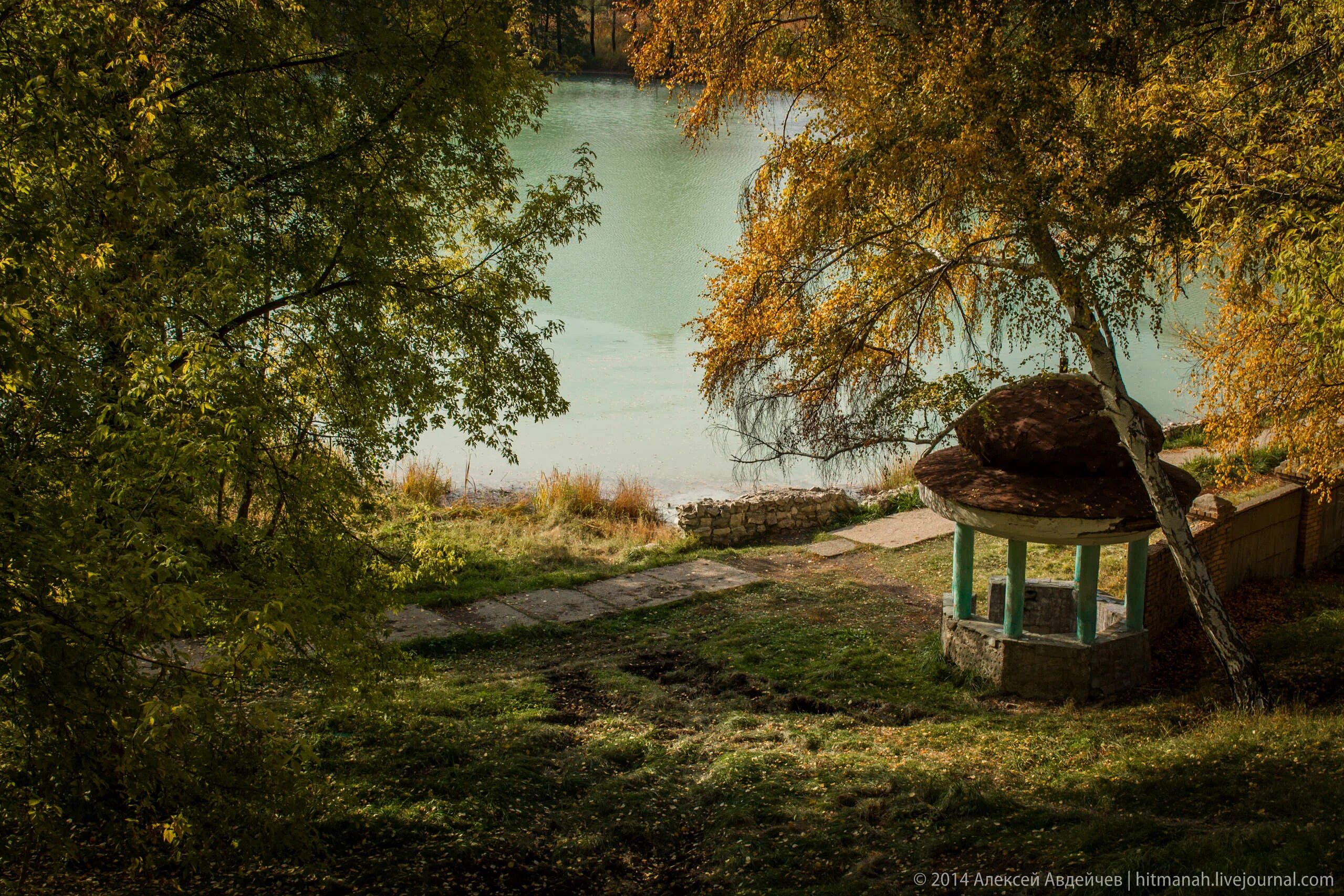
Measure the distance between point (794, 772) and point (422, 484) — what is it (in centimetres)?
1183

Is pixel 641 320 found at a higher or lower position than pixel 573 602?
higher

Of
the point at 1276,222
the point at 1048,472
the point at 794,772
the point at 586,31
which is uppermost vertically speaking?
the point at 586,31

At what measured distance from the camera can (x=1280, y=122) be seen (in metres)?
7.52

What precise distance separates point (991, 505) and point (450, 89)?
536 cm

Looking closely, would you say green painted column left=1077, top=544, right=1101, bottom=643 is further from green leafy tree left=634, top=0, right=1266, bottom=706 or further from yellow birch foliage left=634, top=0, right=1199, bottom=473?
yellow birch foliage left=634, top=0, right=1199, bottom=473

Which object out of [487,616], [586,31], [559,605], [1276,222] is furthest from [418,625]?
[586,31]

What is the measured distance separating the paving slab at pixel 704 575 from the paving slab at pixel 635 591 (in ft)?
0.47

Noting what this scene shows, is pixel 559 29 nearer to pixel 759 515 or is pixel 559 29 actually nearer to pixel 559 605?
pixel 759 515

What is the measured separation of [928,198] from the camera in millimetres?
7945

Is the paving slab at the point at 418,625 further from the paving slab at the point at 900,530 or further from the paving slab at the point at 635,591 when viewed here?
the paving slab at the point at 900,530

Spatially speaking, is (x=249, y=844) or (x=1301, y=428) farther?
(x=1301, y=428)

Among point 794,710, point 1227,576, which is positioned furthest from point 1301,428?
point 794,710

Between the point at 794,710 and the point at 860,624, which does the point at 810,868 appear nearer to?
the point at 794,710

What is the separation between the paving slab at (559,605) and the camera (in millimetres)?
11438
